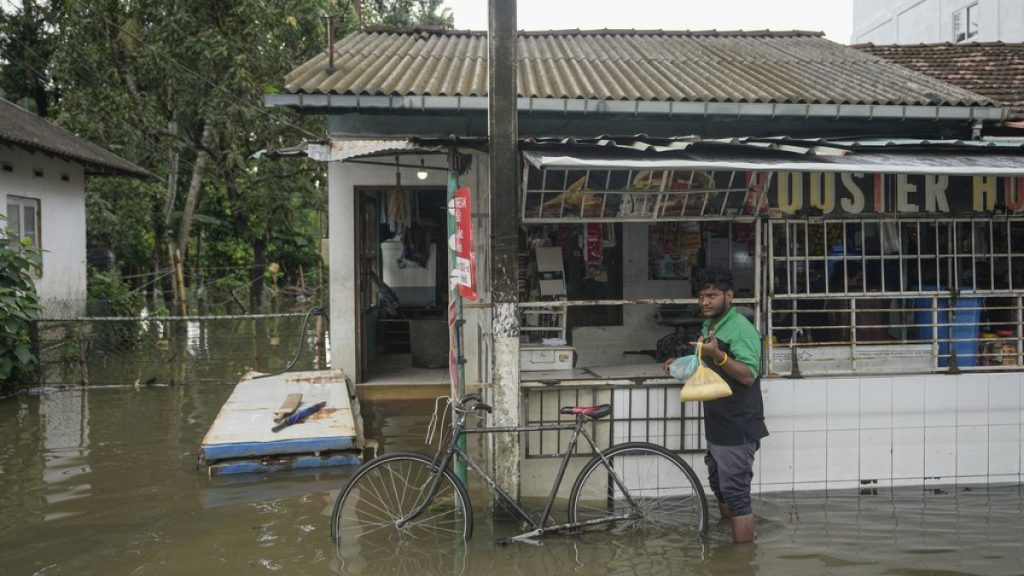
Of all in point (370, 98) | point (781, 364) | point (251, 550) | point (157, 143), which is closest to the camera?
point (251, 550)

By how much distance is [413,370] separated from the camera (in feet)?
37.3

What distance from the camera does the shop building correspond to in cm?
661

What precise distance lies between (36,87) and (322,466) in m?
23.5

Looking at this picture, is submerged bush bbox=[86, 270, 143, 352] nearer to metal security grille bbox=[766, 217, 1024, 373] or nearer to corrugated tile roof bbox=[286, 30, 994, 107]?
corrugated tile roof bbox=[286, 30, 994, 107]

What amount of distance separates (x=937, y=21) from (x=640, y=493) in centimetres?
2336

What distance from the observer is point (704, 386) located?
18.0 feet

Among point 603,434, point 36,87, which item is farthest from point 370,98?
point 36,87

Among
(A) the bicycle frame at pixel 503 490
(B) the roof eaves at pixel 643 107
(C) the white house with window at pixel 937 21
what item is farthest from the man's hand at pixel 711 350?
(C) the white house with window at pixel 937 21

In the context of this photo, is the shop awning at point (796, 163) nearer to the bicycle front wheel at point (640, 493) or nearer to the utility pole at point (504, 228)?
the utility pole at point (504, 228)

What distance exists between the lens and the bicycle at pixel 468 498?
18.4 feet

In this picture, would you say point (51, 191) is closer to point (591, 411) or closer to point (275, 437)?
point (275, 437)

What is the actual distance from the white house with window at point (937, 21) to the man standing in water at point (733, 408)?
1928 cm

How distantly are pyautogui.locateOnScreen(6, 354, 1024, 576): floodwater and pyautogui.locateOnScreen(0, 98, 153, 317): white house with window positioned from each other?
721 centimetres

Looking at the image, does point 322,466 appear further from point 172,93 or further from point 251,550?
point 172,93
